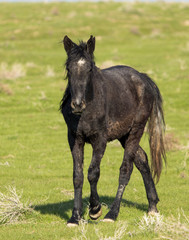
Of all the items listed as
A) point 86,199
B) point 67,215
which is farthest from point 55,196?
point 67,215

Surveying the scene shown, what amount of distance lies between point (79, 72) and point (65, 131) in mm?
11914

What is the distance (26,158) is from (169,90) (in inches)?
476

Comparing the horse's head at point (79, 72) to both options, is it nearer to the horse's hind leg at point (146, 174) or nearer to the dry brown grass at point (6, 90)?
the horse's hind leg at point (146, 174)

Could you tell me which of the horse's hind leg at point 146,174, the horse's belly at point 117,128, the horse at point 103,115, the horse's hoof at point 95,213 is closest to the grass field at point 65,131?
the horse's hoof at point 95,213

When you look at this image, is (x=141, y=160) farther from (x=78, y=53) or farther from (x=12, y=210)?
(x=78, y=53)

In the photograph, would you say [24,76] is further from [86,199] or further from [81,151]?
[81,151]

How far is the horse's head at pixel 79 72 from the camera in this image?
766cm

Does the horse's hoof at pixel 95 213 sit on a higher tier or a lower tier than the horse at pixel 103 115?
lower

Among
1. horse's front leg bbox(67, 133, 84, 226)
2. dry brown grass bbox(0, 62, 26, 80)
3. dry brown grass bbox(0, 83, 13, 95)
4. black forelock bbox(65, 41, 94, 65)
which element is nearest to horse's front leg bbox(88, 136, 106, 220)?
horse's front leg bbox(67, 133, 84, 226)

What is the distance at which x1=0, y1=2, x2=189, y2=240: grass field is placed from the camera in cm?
845

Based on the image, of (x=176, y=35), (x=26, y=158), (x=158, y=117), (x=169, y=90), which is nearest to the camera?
(x=158, y=117)

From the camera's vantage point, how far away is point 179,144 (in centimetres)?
1772

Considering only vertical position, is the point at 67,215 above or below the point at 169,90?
above

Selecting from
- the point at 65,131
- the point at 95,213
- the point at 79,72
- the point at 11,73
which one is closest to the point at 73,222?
the point at 95,213
